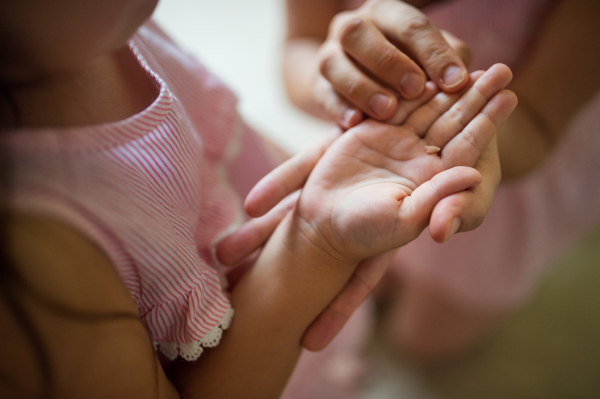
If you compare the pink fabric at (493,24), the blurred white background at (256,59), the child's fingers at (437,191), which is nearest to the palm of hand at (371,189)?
the child's fingers at (437,191)

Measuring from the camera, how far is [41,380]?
29cm

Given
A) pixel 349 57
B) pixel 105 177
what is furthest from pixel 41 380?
pixel 349 57

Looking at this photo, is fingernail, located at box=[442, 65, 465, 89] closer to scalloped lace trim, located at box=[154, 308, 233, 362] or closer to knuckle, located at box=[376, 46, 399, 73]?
knuckle, located at box=[376, 46, 399, 73]

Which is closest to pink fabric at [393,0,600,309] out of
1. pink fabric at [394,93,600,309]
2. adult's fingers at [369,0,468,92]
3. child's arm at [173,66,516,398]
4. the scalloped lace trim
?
pink fabric at [394,93,600,309]

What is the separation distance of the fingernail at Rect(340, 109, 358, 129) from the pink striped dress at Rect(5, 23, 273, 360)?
185 millimetres

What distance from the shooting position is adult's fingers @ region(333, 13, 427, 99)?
462 mm

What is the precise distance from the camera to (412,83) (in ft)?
1.51

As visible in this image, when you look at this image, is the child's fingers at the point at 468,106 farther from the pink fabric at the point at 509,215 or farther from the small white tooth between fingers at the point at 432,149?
the pink fabric at the point at 509,215

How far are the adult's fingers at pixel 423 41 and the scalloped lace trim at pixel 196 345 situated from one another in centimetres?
37

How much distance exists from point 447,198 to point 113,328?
11.8 inches

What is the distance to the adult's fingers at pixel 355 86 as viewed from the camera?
0.47 m

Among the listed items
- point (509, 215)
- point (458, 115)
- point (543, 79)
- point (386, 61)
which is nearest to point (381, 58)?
point (386, 61)

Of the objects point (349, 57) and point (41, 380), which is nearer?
point (41, 380)

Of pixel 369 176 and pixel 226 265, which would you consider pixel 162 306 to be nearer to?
pixel 226 265
